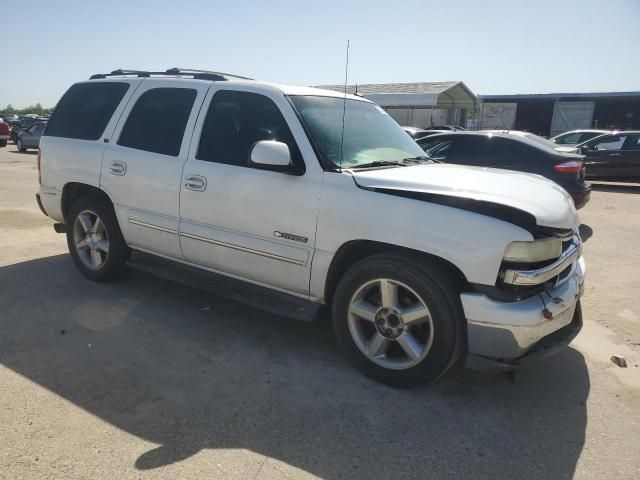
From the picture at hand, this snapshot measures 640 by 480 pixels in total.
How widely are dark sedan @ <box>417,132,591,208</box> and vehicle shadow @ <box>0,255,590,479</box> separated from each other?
494cm

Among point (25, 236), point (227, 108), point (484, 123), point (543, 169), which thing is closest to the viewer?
point (227, 108)

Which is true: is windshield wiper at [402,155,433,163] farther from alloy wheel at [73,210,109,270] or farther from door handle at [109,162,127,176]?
alloy wheel at [73,210,109,270]

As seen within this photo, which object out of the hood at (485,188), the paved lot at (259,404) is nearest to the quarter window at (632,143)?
the paved lot at (259,404)

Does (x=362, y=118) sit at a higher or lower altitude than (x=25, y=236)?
higher

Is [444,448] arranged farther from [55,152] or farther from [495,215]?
[55,152]

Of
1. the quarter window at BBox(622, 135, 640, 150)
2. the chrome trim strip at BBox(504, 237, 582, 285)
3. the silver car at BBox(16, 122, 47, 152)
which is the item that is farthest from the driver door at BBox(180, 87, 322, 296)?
the silver car at BBox(16, 122, 47, 152)

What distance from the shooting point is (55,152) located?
492cm

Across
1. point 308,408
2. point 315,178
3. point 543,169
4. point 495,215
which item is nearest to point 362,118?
point 315,178

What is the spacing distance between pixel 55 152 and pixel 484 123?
3998 cm

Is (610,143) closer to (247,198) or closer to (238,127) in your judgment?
(238,127)

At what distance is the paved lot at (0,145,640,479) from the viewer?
2475mm

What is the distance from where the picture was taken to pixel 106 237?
474cm

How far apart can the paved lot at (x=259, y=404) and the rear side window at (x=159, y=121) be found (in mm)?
1442

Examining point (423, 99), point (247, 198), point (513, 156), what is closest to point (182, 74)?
point (247, 198)
